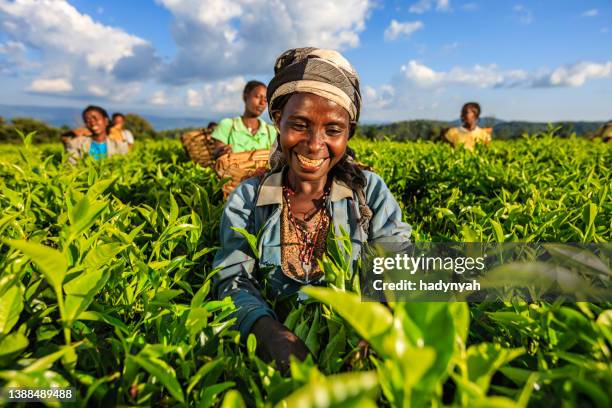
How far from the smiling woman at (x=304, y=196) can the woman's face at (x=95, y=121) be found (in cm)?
636

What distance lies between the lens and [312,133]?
6.08 feet

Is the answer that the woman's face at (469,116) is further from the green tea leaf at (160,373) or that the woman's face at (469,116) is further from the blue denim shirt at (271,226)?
the green tea leaf at (160,373)

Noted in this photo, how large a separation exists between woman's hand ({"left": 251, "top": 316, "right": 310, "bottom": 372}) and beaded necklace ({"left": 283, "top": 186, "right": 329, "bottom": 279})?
575mm

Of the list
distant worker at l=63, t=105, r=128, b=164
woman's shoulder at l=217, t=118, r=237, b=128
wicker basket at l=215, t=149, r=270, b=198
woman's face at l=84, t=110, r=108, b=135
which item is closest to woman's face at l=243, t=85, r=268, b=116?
woman's shoulder at l=217, t=118, r=237, b=128

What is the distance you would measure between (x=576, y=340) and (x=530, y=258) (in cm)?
61

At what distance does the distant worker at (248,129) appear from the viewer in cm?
502

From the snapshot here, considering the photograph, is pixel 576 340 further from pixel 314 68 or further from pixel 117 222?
pixel 117 222

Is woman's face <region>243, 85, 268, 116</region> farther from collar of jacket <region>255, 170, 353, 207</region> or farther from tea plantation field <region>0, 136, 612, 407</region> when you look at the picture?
tea plantation field <region>0, 136, 612, 407</region>

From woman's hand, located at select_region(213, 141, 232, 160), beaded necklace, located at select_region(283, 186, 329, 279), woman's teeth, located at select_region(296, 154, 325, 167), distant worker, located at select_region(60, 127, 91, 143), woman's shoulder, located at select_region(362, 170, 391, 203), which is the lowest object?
beaded necklace, located at select_region(283, 186, 329, 279)

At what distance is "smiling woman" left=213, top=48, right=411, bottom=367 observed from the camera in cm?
182

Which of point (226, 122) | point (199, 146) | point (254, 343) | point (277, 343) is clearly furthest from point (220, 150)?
point (254, 343)

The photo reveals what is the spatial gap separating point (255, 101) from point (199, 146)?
53.0 inches

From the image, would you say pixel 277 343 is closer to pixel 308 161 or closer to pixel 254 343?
pixel 254 343

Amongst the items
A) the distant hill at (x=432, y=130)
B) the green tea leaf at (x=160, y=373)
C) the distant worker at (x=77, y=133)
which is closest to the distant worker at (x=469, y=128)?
the distant hill at (x=432, y=130)
